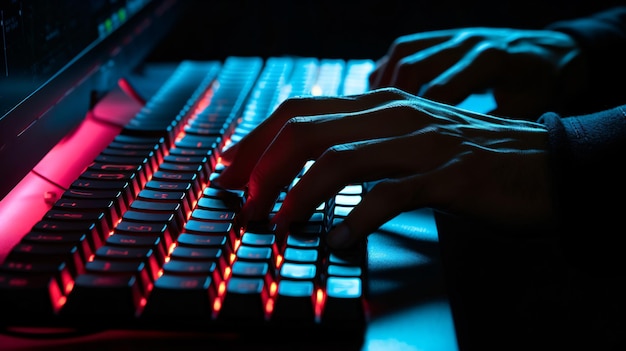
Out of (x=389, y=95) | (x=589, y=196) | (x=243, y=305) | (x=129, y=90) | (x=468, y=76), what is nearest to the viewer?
(x=243, y=305)

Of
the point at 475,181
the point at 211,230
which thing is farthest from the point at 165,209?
the point at 475,181

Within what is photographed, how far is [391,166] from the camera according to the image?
1.79 ft

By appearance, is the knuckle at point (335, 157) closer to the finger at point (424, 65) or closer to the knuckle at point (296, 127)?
the knuckle at point (296, 127)

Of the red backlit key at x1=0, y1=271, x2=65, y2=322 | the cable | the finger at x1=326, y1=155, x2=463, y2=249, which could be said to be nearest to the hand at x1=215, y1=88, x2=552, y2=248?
the finger at x1=326, y1=155, x2=463, y2=249

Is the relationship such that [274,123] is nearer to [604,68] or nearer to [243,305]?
[243,305]

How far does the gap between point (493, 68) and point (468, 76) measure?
5 cm

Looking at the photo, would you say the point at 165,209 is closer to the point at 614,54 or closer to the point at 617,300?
the point at 617,300

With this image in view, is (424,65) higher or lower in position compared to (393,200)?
higher

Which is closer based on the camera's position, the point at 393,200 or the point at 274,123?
the point at 393,200

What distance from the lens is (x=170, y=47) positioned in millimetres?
1229

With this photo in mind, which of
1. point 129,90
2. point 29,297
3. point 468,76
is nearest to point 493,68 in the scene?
point 468,76

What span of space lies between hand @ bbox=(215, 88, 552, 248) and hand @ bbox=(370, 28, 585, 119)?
220 mm

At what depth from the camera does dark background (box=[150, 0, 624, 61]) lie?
1.17 m

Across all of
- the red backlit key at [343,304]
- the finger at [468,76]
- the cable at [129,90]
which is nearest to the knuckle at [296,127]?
the red backlit key at [343,304]
